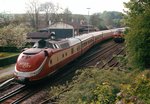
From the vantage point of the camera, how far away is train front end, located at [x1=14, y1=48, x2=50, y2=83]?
71.3 feet

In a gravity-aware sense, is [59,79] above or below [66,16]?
below

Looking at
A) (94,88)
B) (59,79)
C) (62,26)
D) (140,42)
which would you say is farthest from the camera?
(62,26)

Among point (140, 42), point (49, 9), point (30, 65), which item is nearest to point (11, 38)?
point (30, 65)

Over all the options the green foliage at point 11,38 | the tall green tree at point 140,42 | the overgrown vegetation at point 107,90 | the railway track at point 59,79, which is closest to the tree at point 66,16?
the green foliage at point 11,38

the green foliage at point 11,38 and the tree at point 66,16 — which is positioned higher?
the tree at point 66,16

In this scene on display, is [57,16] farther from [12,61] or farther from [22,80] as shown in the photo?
[22,80]

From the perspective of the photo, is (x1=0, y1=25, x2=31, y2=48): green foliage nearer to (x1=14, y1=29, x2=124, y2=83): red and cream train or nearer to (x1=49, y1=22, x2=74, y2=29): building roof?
(x1=14, y1=29, x2=124, y2=83): red and cream train

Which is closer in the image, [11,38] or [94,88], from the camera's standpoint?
[94,88]

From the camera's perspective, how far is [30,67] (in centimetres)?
2189

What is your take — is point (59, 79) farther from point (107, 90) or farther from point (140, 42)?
point (107, 90)

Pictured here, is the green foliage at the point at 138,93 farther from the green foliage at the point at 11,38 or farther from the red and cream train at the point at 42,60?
the green foliage at the point at 11,38

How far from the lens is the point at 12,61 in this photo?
118 feet

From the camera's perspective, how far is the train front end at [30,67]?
2173cm

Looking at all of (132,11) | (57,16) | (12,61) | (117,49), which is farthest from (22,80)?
(57,16)
